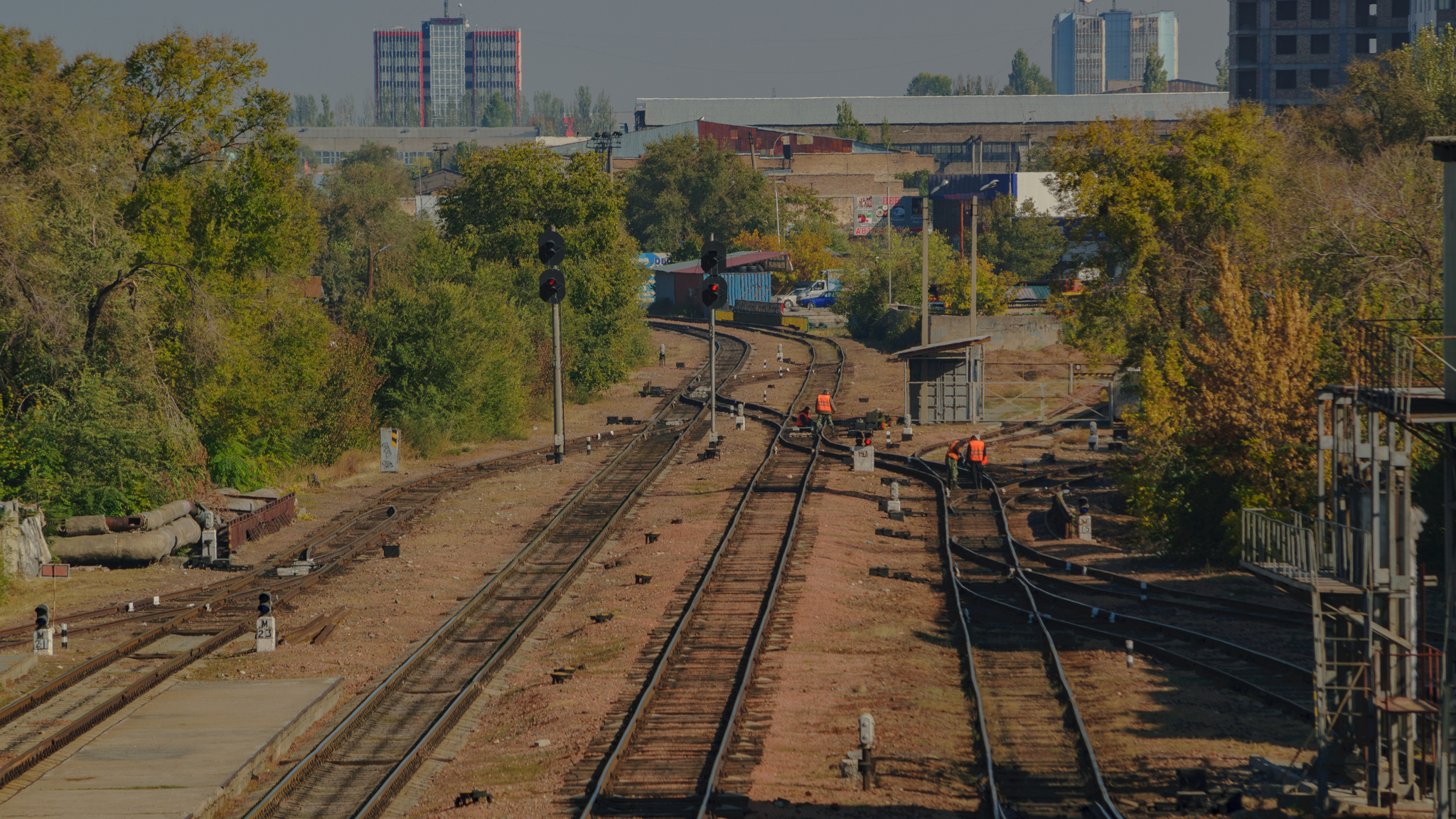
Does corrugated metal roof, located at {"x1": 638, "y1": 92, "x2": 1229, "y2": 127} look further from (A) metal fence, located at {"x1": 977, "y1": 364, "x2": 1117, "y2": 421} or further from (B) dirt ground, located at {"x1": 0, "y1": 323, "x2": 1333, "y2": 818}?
(B) dirt ground, located at {"x1": 0, "y1": 323, "x2": 1333, "y2": 818}

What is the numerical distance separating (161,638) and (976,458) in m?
21.0

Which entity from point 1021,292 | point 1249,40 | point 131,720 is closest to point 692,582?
point 131,720

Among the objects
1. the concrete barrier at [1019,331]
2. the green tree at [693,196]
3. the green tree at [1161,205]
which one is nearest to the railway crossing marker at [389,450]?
the green tree at [1161,205]

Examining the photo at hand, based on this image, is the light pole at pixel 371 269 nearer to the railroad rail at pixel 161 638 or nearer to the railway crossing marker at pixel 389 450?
the railway crossing marker at pixel 389 450

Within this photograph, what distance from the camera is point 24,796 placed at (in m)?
14.1

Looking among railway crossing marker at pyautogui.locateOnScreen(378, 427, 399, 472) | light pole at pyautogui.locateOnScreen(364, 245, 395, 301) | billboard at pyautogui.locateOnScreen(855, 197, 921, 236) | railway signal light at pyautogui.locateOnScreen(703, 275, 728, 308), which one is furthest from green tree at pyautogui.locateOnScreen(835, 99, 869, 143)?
railway crossing marker at pyautogui.locateOnScreen(378, 427, 399, 472)

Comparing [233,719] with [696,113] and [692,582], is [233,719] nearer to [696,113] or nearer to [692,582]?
[692,582]

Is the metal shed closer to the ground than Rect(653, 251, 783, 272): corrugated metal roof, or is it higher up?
closer to the ground

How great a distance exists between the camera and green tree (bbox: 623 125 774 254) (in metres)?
112

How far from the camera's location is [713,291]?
124ft

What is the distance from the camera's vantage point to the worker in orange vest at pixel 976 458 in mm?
34469

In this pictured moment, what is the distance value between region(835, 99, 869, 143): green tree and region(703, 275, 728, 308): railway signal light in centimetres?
13641

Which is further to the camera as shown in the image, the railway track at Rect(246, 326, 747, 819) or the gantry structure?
the railway track at Rect(246, 326, 747, 819)

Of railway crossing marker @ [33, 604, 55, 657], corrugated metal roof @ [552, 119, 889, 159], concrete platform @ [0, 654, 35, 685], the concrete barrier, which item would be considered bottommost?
concrete platform @ [0, 654, 35, 685]
